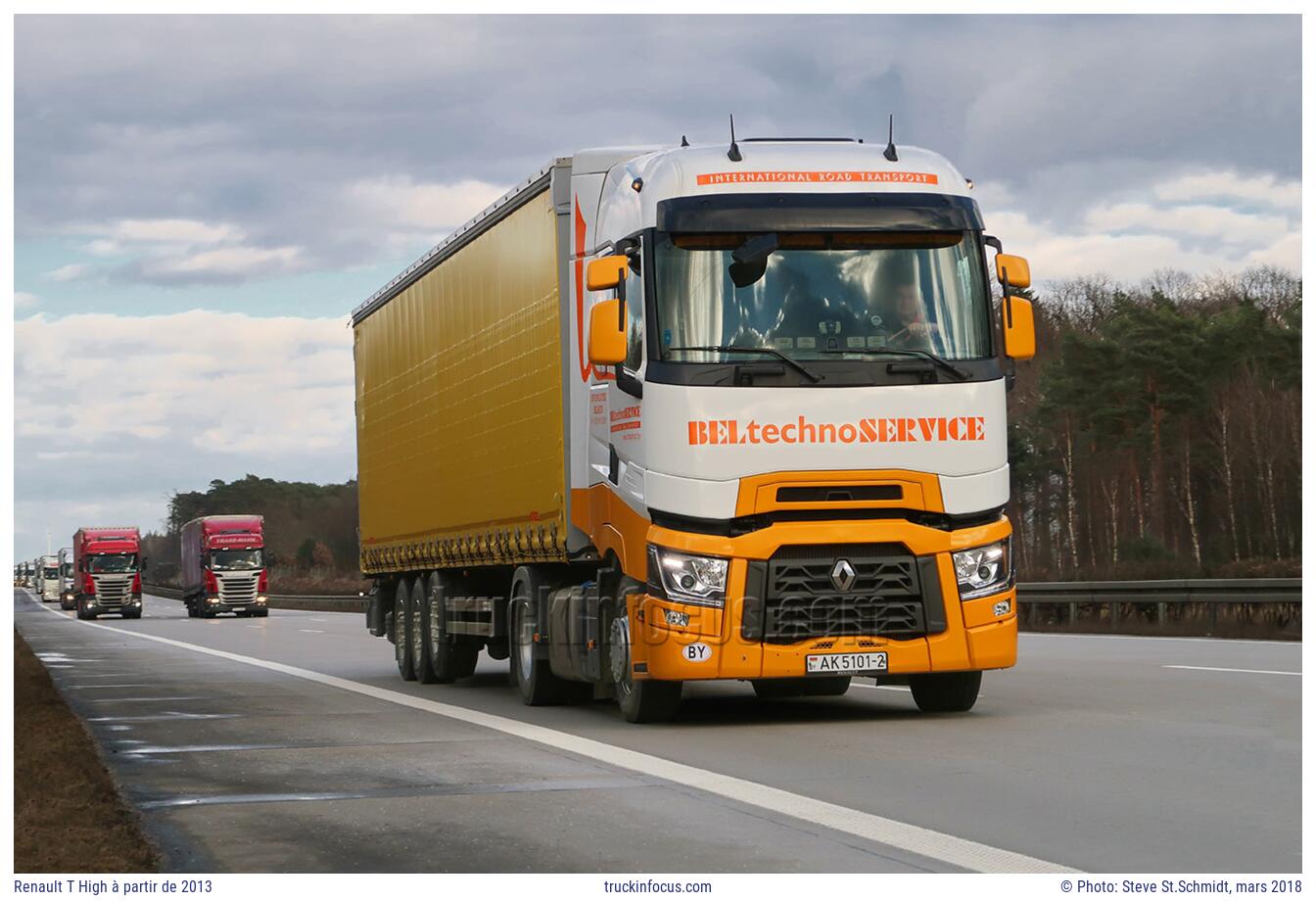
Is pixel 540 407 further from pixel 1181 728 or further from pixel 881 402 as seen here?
pixel 1181 728

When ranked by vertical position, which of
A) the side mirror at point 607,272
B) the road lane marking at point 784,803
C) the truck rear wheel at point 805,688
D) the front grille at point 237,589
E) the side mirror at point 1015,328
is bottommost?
the road lane marking at point 784,803

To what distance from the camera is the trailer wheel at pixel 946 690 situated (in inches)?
569

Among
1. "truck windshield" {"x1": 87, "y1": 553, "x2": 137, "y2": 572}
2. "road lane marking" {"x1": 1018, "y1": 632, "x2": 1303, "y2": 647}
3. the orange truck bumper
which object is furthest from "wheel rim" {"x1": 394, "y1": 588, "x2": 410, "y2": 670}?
"truck windshield" {"x1": 87, "y1": 553, "x2": 137, "y2": 572}

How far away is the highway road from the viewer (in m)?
8.20

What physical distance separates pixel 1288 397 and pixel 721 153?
178 ft

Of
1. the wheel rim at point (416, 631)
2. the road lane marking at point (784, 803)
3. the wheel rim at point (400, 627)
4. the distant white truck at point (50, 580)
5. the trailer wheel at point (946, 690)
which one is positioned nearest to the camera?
the road lane marking at point (784, 803)

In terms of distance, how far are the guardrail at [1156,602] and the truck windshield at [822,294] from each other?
12.4 meters

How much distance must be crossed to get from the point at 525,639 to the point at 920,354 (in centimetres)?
493

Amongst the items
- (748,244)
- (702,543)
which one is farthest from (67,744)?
(748,244)

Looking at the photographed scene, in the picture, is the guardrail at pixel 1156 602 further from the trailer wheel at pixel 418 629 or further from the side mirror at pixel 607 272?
the side mirror at pixel 607 272

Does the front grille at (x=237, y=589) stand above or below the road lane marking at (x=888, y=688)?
above

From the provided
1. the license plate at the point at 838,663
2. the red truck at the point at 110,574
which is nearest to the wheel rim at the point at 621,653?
the license plate at the point at 838,663

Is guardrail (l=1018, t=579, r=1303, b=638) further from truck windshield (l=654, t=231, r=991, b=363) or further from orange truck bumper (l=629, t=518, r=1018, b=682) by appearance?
truck windshield (l=654, t=231, r=991, b=363)

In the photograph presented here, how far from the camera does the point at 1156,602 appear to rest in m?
28.9
